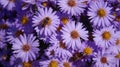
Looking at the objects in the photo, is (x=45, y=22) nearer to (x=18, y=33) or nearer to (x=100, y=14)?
(x=18, y=33)

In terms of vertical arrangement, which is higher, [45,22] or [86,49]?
[45,22]

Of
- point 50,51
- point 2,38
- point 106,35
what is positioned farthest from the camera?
point 2,38

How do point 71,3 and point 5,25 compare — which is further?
point 5,25

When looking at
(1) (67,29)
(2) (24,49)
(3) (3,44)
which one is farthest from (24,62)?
(1) (67,29)

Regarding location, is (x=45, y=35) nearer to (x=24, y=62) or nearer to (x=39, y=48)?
(x=39, y=48)

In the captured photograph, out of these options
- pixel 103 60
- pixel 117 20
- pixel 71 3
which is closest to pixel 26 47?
pixel 71 3

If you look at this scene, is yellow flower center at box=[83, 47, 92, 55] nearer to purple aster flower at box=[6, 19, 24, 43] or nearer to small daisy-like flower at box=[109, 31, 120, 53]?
small daisy-like flower at box=[109, 31, 120, 53]

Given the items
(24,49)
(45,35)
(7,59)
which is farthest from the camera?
(7,59)

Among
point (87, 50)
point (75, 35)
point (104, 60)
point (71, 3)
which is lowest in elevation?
point (104, 60)
